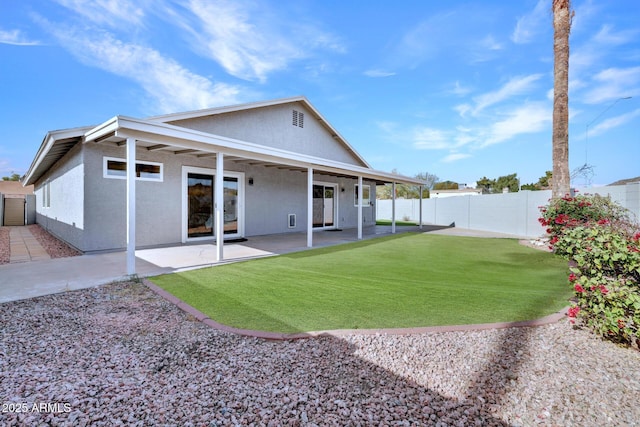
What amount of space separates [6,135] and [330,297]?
32641 millimetres

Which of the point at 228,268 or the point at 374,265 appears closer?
the point at 228,268

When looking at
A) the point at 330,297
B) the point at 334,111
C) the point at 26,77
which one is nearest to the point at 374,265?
the point at 330,297

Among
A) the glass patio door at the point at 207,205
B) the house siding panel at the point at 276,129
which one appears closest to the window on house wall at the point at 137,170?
the glass patio door at the point at 207,205

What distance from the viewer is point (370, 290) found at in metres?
5.30

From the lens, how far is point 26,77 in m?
15.2

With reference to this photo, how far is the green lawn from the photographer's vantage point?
403cm

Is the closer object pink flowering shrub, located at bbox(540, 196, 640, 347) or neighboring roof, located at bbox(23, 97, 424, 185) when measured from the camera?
pink flowering shrub, located at bbox(540, 196, 640, 347)

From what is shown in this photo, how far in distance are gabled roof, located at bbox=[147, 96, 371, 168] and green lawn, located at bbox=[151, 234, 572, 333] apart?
212 inches

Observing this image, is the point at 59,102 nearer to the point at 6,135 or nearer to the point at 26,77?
the point at 26,77

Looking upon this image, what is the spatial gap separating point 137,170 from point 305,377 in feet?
28.2

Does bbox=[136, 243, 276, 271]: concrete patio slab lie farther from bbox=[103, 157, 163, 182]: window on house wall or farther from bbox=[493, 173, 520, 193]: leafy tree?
bbox=[493, 173, 520, 193]: leafy tree

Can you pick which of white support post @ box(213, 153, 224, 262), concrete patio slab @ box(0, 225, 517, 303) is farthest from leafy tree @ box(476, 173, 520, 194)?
white support post @ box(213, 153, 224, 262)

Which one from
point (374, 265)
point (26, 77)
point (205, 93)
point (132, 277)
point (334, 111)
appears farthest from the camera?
point (334, 111)

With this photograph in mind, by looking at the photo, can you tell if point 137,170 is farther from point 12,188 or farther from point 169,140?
point 12,188
